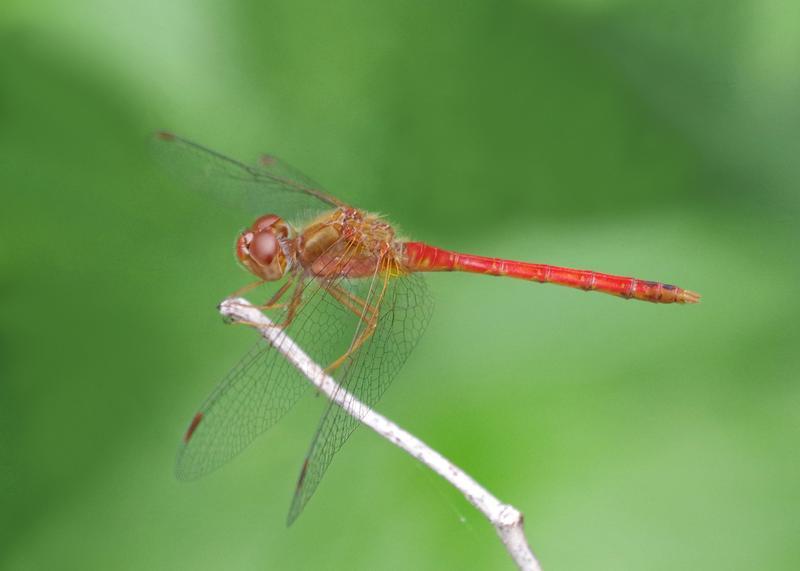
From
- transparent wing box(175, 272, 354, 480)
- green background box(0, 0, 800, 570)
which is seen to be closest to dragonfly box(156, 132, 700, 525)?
transparent wing box(175, 272, 354, 480)

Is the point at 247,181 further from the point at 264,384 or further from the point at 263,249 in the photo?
the point at 264,384

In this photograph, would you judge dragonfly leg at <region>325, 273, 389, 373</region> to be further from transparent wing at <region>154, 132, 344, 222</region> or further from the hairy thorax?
transparent wing at <region>154, 132, 344, 222</region>

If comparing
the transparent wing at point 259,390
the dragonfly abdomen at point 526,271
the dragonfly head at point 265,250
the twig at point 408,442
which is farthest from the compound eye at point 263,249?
the dragonfly abdomen at point 526,271

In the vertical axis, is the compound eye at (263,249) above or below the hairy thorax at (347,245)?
below

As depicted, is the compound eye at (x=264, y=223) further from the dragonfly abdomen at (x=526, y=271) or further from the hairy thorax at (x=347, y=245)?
the dragonfly abdomen at (x=526, y=271)

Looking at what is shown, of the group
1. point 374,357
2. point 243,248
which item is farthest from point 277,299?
point 374,357
